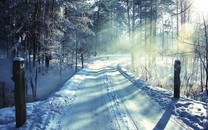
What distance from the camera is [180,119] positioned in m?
4.17

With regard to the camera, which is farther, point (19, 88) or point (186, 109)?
point (186, 109)

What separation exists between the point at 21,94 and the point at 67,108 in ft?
5.85

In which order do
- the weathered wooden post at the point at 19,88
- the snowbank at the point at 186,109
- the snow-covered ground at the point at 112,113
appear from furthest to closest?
the snowbank at the point at 186,109 → the snow-covered ground at the point at 112,113 → the weathered wooden post at the point at 19,88

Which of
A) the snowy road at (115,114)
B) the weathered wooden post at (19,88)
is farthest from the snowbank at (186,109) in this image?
the weathered wooden post at (19,88)

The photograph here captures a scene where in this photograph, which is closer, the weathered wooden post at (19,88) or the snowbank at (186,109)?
the weathered wooden post at (19,88)

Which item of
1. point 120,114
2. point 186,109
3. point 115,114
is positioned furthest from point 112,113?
point 186,109

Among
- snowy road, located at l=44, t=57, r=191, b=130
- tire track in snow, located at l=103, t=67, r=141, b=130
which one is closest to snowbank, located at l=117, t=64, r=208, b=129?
snowy road, located at l=44, t=57, r=191, b=130

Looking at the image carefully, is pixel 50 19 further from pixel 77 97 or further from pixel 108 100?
pixel 108 100

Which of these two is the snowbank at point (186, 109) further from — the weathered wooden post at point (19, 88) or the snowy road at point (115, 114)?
the weathered wooden post at point (19, 88)

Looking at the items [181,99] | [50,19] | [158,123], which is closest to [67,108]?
[158,123]

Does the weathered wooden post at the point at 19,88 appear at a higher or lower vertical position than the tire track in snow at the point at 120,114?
higher

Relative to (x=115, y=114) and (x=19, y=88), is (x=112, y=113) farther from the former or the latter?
(x=19, y=88)

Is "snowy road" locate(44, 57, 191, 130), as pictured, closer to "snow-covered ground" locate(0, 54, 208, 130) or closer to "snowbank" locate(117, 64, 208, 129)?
"snow-covered ground" locate(0, 54, 208, 130)

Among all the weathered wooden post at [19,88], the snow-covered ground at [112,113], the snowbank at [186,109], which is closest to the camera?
the weathered wooden post at [19,88]
